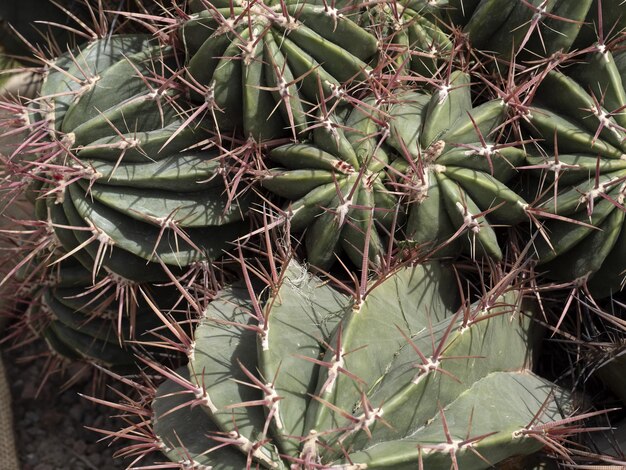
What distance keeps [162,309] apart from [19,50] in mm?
1200

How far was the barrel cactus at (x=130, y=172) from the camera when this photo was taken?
203cm

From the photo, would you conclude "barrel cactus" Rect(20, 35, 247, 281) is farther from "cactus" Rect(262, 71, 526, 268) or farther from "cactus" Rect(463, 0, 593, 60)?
"cactus" Rect(463, 0, 593, 60)

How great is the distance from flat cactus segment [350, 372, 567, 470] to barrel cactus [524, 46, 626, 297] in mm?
363

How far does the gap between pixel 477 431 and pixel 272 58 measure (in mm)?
973

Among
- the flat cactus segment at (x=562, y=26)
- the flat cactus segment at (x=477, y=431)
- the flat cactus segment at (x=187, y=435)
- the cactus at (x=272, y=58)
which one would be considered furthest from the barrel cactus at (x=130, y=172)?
the flat cactus segment at (x=562, y=26)

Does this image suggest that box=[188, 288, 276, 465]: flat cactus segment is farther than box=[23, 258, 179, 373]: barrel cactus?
No

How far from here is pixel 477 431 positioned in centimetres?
167

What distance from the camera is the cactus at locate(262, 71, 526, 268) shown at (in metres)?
1.91

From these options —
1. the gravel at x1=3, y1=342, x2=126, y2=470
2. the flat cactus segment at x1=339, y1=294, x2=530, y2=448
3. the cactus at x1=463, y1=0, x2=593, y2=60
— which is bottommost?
the gravel at x1=3, y1=342, x2=126, y2=470

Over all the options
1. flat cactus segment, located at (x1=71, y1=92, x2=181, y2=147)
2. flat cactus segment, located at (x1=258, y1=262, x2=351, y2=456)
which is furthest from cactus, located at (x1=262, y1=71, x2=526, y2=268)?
flat cactus segment, located at (x1=71, y1=92, x2=181, y2=147)

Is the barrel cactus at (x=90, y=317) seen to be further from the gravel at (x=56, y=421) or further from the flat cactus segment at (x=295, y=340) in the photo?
the flat cactus segment at (x=295, y=340)

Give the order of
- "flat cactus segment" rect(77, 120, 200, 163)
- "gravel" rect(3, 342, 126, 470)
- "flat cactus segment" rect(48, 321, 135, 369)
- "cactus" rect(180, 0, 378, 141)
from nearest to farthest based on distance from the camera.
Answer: "cactus" rect(180, 0, 378, 141)
"flat cactus segment" rect(77, 120, 200, 163)
"flat cactus segment" rect(48, 321, 135, 369)
"gravel" rect(3, 342, 126, 470)

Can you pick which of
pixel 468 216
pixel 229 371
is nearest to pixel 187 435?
pixel 229 371

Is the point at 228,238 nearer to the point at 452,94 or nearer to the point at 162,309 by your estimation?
the point at 162,309
